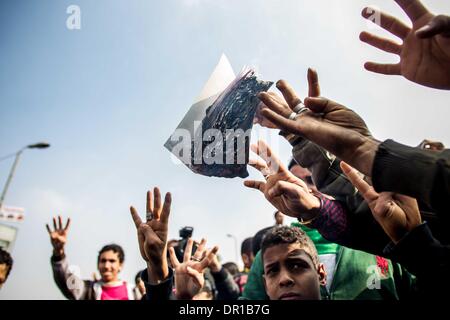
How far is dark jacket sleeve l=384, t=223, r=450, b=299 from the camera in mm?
1259

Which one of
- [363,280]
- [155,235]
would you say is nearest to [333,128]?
[155,235]

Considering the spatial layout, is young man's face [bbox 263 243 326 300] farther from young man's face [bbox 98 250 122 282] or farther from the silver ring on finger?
young man's face [bbox 98 250 122 282]

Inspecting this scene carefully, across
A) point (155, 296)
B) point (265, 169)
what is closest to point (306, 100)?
point (265, 169)

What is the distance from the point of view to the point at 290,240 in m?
2.28

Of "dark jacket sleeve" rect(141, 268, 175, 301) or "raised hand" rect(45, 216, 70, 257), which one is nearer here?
"dark jacket sleeve" rect(141, 268, 175, 301)

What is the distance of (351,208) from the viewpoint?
1800mm

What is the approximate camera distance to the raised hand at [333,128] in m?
1.00

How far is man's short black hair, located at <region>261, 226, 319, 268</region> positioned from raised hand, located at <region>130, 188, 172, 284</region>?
0.78 m

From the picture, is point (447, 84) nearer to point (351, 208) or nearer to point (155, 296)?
point (351, 208)

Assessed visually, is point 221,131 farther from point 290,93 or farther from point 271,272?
point 271,272

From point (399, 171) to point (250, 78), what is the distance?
71 cm

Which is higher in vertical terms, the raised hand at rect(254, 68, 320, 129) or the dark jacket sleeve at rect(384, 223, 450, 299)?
the raised hand at rect(254, 68, 320, 129)

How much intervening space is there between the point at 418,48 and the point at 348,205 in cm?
88

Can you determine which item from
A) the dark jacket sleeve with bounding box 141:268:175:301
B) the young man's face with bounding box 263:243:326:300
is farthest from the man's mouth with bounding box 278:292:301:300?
the dark jacket sleeve with bounding box 141:268:175:301
